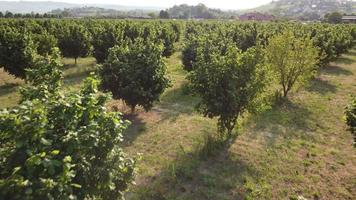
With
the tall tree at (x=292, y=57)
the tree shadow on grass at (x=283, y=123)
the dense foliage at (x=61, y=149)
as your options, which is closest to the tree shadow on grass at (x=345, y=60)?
the tall tree at (x=292, y=57)

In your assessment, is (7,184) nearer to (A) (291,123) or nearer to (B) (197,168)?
(B) (197,168)

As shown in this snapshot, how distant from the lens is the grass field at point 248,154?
31.7 feet

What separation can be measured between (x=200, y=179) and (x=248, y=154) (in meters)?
2.67

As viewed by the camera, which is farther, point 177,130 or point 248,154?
point 177,130

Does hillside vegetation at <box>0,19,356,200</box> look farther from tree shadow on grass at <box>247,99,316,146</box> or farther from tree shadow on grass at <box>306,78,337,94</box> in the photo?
tree shadow on grass at <box>306,78,337,94</box>

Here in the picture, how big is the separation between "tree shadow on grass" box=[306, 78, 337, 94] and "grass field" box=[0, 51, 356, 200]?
2.40m

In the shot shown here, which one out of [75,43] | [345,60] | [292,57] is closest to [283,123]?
[292,57]

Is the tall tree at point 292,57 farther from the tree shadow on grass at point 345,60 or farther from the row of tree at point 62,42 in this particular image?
the tree shadow on grass at point 345,60

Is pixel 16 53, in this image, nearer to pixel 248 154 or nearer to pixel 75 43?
pixel 75 43

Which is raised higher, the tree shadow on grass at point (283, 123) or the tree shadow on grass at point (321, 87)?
the tree shadow on grass at point (321, 87)

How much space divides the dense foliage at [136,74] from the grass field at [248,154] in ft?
4.70

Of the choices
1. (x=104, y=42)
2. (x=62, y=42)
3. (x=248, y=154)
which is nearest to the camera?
(x=248, y=154)

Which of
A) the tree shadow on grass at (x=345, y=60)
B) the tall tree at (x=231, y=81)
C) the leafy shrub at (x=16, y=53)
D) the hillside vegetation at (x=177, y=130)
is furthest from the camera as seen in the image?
the tree shadow on grass at (x=345, y=60)

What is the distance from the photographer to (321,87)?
21891 mm
